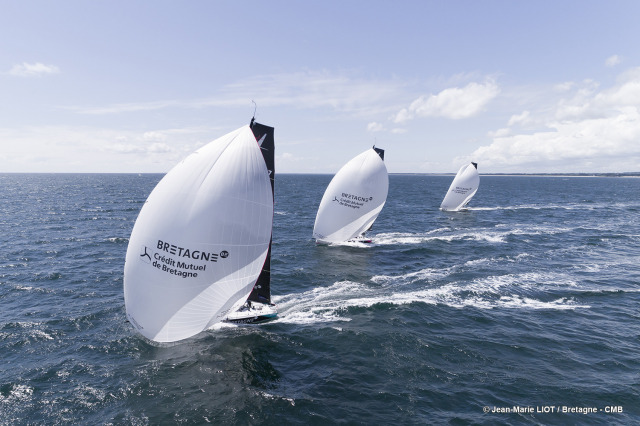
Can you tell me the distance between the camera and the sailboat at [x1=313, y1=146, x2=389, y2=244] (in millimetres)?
46438

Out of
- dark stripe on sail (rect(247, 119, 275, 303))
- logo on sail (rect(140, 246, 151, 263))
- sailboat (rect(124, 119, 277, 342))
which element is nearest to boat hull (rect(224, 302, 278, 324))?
dark stripe on sail (rect(247, 119, 275, 303))

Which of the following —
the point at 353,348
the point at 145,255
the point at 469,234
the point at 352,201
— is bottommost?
the point at 353,348

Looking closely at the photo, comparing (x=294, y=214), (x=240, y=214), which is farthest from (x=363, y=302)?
(x=294, y=214)

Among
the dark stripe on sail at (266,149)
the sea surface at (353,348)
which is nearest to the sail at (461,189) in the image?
the sea surface at (353,348)

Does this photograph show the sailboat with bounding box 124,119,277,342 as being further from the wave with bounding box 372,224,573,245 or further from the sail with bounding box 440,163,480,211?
the sail with bounding box 440,163,480,211

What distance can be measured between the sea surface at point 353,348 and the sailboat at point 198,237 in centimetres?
372

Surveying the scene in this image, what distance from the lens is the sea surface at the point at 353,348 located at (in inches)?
658

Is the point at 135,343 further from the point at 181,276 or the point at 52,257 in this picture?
the point at 52,257

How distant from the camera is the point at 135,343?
859 inches

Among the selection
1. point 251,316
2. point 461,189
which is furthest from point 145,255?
point 461,189

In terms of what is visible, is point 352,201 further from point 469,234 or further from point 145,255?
point 145,255

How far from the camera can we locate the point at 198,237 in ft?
58.8

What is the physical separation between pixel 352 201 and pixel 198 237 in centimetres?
3054

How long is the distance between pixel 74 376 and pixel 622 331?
3655cm
